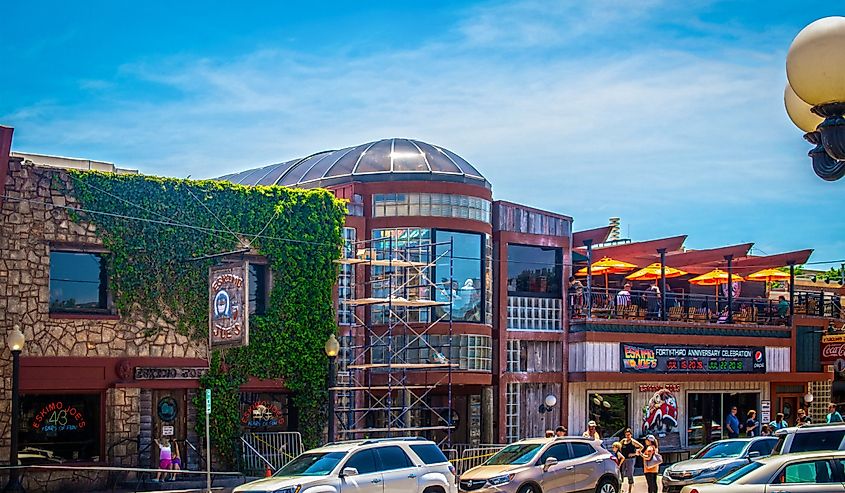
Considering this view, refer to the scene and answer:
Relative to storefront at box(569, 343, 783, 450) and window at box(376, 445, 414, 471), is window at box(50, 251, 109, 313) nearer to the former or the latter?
window at box(376, 445, 414, 471)

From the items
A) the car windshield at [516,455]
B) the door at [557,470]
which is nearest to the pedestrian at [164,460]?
the car windshield at [516,455]

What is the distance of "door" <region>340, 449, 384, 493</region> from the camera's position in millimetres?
19953

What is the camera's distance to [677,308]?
37.7 metres

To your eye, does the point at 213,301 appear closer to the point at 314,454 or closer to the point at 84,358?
the point at 84,358

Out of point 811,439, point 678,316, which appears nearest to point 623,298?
point 678,316

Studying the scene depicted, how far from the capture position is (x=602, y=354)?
35.6 m

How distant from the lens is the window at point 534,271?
35094mm

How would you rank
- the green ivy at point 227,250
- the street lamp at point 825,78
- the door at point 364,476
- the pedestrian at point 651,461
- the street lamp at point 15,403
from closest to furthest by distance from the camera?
1. the street lamp at point 825,78
2. the door at point 364,476
3. the street lamp at point 15,403
4. the pedestrian at point 651,461
5. the green ivy at point 227,250

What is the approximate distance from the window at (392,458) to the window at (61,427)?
30.1 feet

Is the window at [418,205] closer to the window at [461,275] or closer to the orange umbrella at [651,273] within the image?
the window at [461,275]

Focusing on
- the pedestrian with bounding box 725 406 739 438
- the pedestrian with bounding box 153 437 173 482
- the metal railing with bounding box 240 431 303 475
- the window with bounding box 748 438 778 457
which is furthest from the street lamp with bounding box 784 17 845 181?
the pedestrian with bounding box 725 406 739 438

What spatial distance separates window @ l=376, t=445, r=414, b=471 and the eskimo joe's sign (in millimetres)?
6293

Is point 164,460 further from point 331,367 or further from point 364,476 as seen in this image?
point 364,476

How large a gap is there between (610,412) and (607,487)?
12.1 meters
